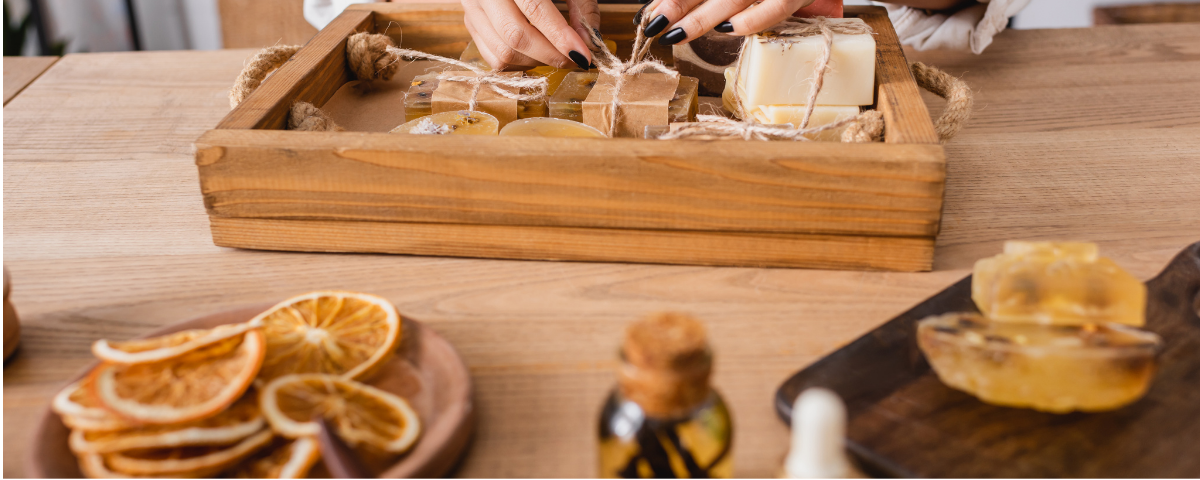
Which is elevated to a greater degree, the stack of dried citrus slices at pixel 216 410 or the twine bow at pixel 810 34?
the twine bow at pixel 810 34

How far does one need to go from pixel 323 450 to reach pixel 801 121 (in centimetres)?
62

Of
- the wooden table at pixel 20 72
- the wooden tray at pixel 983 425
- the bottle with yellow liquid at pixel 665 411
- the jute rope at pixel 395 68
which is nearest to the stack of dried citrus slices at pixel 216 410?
the bottle with yellow liquid at pixel 665 411

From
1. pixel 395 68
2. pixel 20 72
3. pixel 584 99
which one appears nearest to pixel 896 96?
pixel 584 99

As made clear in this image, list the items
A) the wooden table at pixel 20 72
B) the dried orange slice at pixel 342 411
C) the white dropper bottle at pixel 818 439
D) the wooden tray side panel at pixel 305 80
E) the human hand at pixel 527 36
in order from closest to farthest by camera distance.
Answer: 1. the white dropper bottle at pixel 818 439
2. the dried orange slice at pixel 342 411
3. the wooden tray side panel at pixel 305 80
4. the human hand at pixel 527 36
5. the wooden table at pixel 20 72

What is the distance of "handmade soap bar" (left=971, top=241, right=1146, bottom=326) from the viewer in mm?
543

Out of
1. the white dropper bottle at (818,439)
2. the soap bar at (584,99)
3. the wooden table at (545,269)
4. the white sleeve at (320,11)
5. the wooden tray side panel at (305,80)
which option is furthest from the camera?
the white sleeve at (320,11)

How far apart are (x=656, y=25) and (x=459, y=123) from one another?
0.28 metres

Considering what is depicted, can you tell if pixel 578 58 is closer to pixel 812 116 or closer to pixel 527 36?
pixel 527 36

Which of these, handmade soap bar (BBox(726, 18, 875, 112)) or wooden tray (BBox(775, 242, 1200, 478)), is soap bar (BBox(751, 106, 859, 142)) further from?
wooden tray (BBox(775, 242, 1200, 478))

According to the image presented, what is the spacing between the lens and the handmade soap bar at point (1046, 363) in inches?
20.1

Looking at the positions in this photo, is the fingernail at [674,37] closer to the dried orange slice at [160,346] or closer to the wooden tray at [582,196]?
the wooden tray at [582,196]

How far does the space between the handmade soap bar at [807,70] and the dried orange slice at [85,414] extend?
70cm

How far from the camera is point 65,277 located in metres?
0.79

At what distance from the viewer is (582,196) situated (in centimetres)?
76
